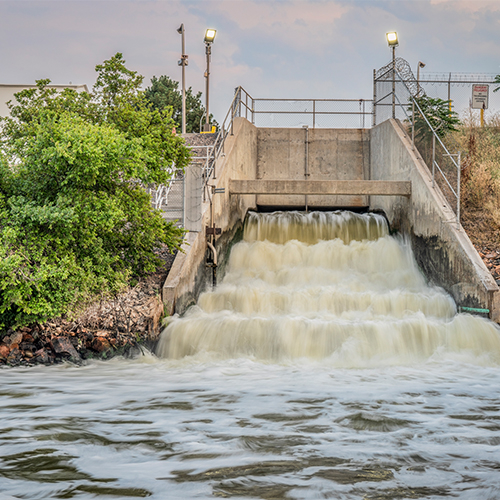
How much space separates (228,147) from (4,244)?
9.46 metres

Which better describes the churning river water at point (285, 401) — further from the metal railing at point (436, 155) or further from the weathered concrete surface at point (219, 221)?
the metal railing at point (436, 155)

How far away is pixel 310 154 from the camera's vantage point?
22.1m

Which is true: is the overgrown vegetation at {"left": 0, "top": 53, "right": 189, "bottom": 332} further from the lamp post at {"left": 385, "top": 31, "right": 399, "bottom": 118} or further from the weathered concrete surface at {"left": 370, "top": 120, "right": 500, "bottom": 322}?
the lamp post at {"left": 385, "top": 31, "right": 399, "bottom": 118}

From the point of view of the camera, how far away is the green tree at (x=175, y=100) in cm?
4641

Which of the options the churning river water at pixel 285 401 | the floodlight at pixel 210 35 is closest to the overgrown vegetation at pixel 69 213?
the churning river water at pixel 285 401

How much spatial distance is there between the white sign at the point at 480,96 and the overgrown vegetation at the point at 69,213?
16.0 metres

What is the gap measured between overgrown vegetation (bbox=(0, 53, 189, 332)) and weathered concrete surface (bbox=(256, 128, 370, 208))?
1116 centimetres

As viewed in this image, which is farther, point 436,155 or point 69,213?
point 436,155

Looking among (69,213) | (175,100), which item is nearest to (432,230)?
(69,213)

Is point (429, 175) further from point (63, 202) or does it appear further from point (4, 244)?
point (4, 244)

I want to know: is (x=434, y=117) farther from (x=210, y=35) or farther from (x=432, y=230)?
(x=210, y=35)

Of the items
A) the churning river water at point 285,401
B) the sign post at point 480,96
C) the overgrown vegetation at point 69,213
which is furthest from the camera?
the sign post at point 480,96

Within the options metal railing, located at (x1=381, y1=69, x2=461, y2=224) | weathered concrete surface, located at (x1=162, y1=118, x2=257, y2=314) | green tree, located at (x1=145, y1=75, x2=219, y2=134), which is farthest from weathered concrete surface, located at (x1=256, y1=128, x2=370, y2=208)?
green tree, located at (x1=145, y1=75, x2=219, y2=134)

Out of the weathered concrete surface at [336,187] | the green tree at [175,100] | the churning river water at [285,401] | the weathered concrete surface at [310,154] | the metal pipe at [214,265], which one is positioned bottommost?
the churning river water at [285,401]
